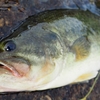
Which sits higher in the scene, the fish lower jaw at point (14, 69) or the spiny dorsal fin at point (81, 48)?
the spiny dorsal fin at point (81, 48)

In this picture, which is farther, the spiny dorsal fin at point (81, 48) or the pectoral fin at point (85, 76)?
the pectoral fin at point (85, 76)

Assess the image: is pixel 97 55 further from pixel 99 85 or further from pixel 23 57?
pixel 23 57

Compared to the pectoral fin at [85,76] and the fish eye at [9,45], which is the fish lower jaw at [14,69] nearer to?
the fish eye at [9,45]

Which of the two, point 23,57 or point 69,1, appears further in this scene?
point 69,1

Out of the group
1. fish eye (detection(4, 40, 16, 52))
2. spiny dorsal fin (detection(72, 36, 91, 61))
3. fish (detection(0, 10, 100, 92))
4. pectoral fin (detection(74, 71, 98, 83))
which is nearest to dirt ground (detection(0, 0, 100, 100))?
fish (detection(0, 10, 100, 92))

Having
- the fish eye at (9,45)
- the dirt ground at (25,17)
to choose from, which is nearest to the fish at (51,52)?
the fish eye at (9,45)

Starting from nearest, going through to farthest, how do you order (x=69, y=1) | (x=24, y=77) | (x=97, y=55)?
(x=24, y=77)
(x=97, y=55)
(x=69, y=1)

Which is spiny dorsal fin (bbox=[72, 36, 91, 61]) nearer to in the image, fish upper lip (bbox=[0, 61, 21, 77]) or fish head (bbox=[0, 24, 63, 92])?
fish head (bbox=[0, 24, 63, 92])

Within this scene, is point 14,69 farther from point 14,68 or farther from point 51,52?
point 51,52

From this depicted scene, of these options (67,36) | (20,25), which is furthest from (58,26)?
(20,25)
